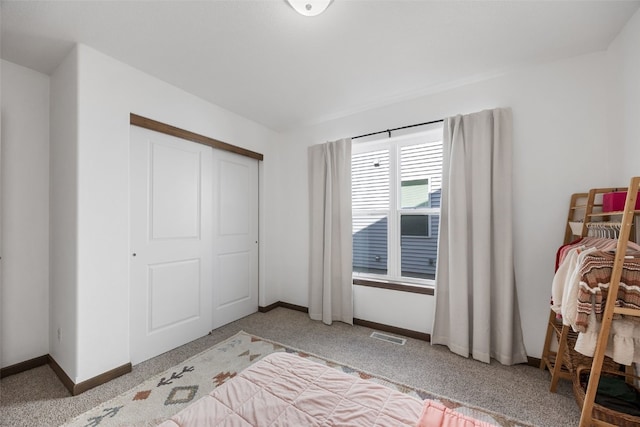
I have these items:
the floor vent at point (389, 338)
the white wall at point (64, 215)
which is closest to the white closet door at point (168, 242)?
the white wall at point (64, 215)

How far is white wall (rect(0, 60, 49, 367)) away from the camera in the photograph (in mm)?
2158

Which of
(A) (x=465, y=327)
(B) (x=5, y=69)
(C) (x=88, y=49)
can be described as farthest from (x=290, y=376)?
(B) (x=5, y=69)

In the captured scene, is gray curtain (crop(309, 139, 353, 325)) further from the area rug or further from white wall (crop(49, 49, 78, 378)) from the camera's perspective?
white wall (crop(49, 49, 78, 378))

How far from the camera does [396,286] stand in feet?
9.75

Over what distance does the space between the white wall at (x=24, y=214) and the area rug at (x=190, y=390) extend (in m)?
1.13

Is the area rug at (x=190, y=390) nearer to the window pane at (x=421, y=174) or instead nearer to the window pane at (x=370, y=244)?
the window pane at (x=370, y=244)

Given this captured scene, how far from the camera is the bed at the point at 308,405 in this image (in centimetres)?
96

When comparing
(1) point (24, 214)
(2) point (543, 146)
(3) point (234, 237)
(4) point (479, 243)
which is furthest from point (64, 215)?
(2) point (543, 146)

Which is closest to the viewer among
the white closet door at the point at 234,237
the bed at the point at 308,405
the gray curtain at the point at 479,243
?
the bed at the point at 308,405

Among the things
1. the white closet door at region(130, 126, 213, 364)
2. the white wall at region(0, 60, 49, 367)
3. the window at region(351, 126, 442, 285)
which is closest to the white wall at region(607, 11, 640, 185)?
the window at region(351, 126, 442, 285)

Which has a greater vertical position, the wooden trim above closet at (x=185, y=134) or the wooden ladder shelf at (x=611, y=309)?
the wooden trim above closet at (x=185, y=134)

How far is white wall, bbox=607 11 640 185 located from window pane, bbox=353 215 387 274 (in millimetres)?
1955

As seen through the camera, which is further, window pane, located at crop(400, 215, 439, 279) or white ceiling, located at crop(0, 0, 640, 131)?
window pane, located at crop(400, 215, 439, 279)

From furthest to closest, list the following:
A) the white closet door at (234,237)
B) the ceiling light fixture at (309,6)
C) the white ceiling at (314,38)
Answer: the white closet door at (234,237), the white ceiling at (314,38), the ceiling light fixture at (309,6)
